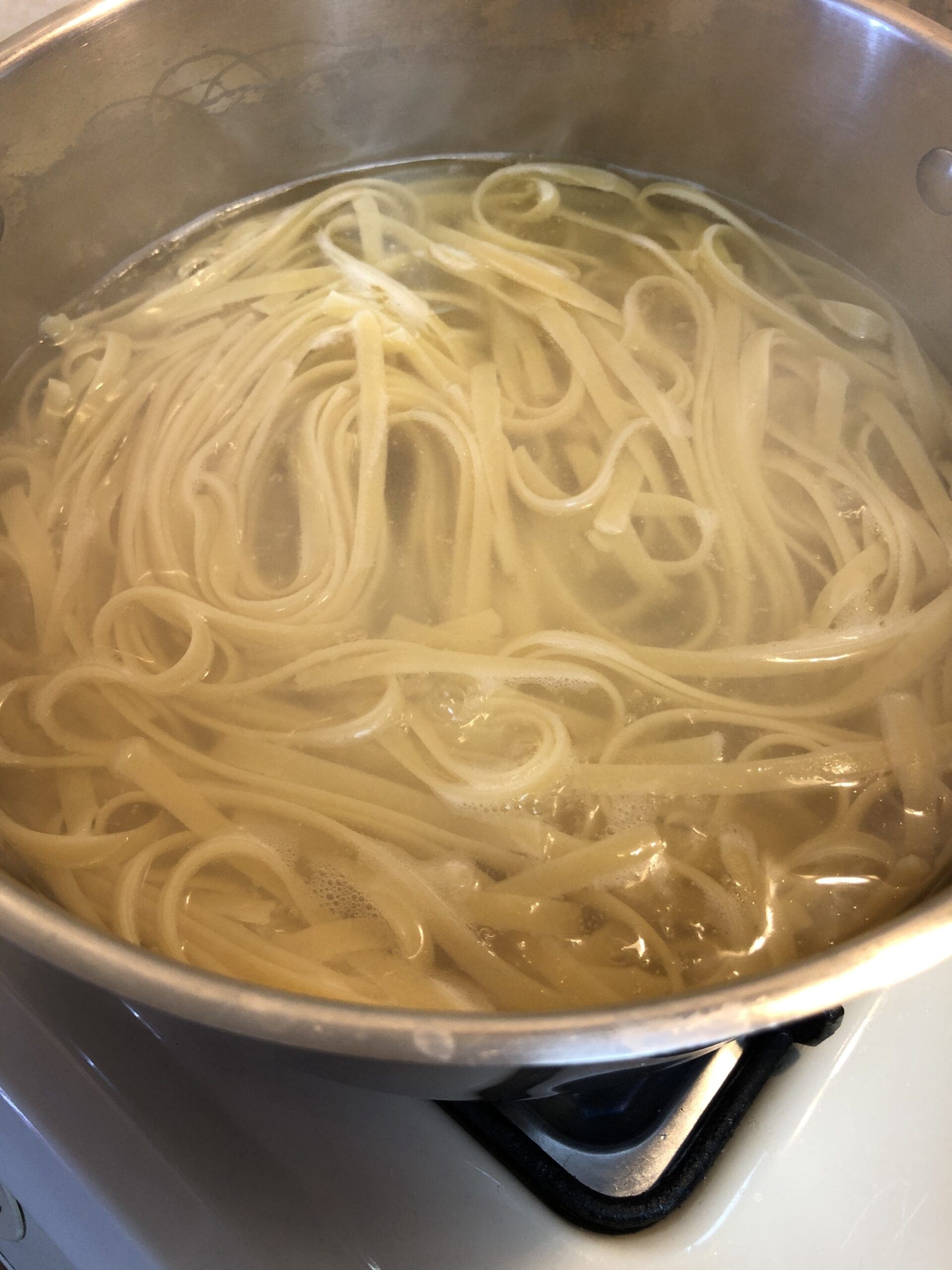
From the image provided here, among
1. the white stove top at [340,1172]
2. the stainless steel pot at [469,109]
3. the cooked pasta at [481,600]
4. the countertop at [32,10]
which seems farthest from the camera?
the countertop at [32,10]

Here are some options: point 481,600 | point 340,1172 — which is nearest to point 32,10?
point 481,600

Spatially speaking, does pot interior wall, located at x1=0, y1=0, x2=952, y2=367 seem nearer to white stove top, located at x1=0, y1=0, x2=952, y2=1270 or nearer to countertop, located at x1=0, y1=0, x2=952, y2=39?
countertop, located at x1=0, y1=0, x2=952, y2=39

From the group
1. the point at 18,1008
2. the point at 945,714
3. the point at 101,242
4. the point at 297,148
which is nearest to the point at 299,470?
the point at 101,242

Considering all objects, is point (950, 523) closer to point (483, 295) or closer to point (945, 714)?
point (945, 714)

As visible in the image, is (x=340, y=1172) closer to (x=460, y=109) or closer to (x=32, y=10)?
(x=460, y=109)

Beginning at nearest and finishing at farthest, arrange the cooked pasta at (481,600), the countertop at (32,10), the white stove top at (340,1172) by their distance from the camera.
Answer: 1. the white stove top at (340,1172)
2. the cooked pasta at (481,600)
3. the countertop at (32,10)

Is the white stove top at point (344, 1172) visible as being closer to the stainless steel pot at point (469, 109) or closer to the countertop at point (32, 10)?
the stainless steel pot at point (469, 109)

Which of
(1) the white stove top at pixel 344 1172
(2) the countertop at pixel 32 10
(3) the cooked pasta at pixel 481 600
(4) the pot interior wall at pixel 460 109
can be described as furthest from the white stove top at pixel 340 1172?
(2) the countertop at pixel 32 10
